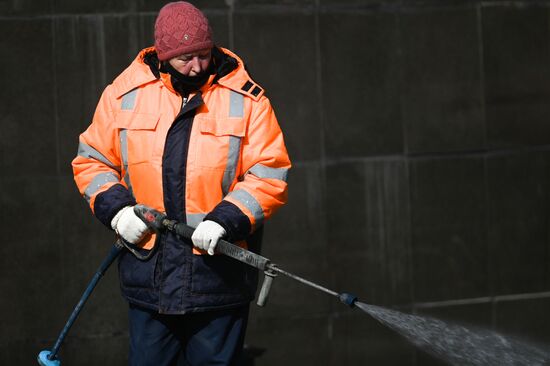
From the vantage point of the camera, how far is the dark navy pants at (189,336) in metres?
4.52

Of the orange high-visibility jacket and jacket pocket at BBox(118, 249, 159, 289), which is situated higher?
the orange high-visibility jacket

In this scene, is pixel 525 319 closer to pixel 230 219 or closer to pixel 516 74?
pixel 516 74

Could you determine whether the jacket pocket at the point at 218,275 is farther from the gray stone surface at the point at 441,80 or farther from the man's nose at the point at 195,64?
the gray stone surface at the point at 441,80

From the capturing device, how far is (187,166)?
434cm

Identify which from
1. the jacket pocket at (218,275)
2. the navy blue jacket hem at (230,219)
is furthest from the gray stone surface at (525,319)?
the navy blue jacket hem at (230,219)

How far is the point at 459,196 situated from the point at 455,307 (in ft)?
2.48

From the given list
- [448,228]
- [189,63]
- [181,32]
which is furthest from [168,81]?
[448,228]

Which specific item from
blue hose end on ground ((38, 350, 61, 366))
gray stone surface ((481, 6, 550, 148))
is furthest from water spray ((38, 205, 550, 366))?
gray stone surface ((481, 6, 550, 148))

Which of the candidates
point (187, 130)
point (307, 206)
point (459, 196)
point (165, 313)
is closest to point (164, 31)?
point (187, 130)

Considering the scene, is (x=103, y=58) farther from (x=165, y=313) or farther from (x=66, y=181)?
(x=165, y=313)

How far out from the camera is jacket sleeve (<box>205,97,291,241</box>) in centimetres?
426

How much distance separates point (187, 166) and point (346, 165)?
7.90 feet

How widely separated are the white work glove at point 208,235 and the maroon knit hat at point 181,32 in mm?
746

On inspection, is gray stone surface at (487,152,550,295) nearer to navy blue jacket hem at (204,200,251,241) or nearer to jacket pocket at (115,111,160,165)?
navy blue jacket hem at (204,200,251,241)
